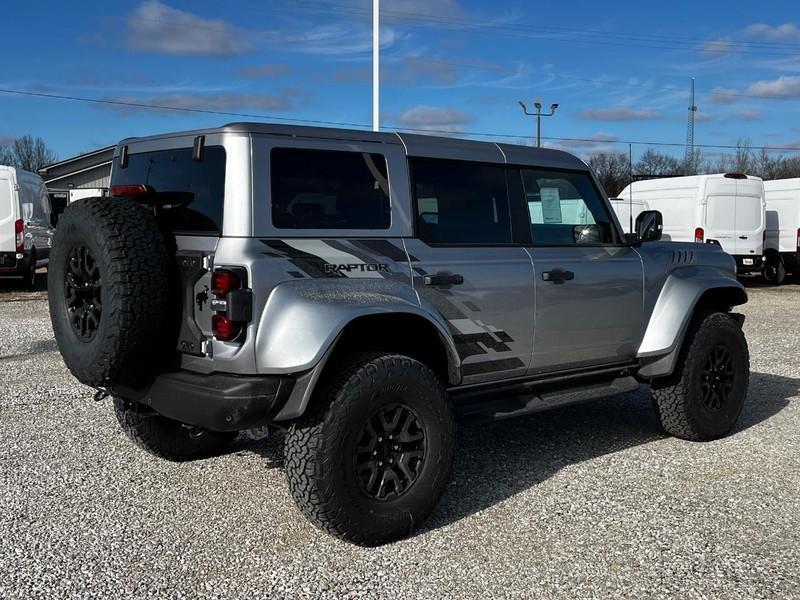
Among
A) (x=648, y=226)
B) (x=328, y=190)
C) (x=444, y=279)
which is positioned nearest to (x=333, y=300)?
(x=328, y=190)

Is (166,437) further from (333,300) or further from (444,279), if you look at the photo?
(444,279)

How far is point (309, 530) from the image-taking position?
4109 mm

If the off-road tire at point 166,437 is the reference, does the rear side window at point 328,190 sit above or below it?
above

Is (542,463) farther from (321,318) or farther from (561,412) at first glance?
(321,318)

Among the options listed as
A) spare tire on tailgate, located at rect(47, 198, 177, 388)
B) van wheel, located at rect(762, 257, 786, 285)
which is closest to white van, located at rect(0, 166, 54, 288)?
spare tire on tailgate, located at rect(47, 198, 177, 388)

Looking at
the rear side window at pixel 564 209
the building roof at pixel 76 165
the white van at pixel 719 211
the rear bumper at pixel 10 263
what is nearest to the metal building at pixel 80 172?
the building roof at pixel 76 165

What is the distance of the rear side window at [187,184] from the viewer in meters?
3.82

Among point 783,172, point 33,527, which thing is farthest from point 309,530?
point 783,172

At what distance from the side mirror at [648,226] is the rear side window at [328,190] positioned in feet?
6.75

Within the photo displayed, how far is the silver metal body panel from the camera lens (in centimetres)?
365

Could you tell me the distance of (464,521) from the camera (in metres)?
4.25

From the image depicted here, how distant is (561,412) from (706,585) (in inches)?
122

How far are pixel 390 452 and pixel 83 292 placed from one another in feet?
5.50

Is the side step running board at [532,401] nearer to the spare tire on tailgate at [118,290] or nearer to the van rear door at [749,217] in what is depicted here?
the spare tire on tailgate at [118,290]
